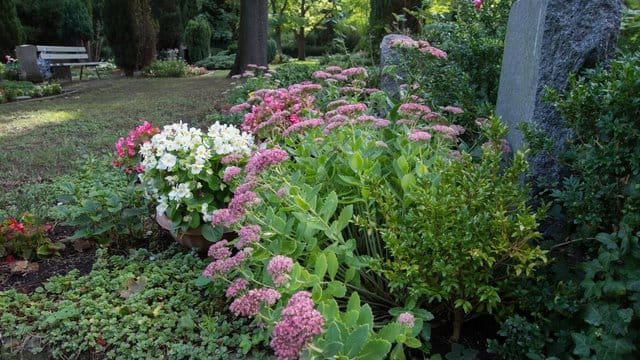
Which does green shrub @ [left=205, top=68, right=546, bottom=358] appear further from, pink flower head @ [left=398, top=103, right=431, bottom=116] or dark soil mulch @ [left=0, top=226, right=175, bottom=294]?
dark soil mulch @ [left=0, top=226, right=175, bottom=294]

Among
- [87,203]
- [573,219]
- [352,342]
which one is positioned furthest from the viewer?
[87,203]

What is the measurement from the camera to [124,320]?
7.75 feet

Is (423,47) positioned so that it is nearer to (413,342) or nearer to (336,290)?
(336,290)

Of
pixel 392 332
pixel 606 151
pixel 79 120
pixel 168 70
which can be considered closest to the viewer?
pixel 392 332

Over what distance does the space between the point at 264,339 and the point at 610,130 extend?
1.62 m

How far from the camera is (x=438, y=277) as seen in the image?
76.0 inches

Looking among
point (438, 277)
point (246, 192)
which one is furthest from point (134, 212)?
point (438, 277)

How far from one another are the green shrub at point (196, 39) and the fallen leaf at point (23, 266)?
1878 centimetres

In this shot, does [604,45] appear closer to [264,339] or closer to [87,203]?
[264,339]

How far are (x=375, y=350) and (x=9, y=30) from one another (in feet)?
58.2

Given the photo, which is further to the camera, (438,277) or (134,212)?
(134,212)

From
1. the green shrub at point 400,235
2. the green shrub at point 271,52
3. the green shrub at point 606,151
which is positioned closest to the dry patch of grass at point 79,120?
the green shrub at point 400,235

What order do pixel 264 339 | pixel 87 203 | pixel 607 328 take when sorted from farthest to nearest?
pixel 87 203 → pixel 264 339 → pixel 607 328

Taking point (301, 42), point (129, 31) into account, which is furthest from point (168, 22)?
point (301, 42)
